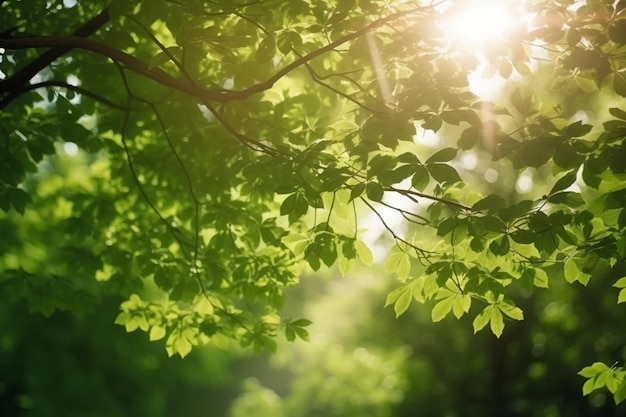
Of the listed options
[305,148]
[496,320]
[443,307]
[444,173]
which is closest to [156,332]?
[305,148]

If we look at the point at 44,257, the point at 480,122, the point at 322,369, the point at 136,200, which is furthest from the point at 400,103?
the point at 322,369

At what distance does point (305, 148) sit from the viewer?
15.3ft

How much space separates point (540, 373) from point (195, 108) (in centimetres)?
1448

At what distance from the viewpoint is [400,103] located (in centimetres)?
368

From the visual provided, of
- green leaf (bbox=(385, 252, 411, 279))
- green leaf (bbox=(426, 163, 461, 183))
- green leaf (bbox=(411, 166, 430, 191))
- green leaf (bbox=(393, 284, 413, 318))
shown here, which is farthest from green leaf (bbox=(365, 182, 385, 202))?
green leaf (bbox=(393, 284, 413, 318))

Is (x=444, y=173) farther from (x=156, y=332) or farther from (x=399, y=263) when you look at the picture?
(x=156, y=332)

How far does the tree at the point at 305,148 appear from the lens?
3.52 meters

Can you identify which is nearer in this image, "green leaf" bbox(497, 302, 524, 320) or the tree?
the tree

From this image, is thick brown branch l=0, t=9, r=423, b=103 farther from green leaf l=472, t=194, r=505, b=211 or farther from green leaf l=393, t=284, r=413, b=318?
green leaf l=393, t=284, r=413, b=318

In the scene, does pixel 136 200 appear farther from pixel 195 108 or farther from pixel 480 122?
pixel 480 122

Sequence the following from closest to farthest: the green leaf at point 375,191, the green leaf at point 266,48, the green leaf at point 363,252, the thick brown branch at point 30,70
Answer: the green leaf at point 375,191, the green leaf at point 266,48, the green leaf at point 363,252, the thick brown branch at point 30,70

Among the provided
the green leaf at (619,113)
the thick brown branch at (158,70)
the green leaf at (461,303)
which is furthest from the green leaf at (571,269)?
the thick brown branch at (158,70)

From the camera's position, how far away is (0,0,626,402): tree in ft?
11.6

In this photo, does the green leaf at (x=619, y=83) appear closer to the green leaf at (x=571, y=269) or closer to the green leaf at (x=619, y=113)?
the green leaf at (x=619, y=113)
